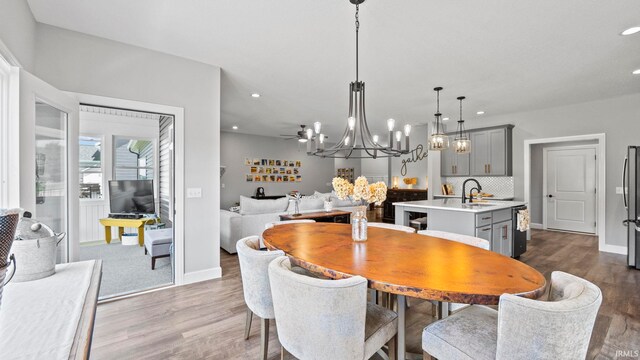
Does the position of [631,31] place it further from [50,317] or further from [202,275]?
[202,275]

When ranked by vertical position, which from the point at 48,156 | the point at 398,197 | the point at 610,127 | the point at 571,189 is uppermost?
the point at 610,127

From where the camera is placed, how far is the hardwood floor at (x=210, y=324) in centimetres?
198

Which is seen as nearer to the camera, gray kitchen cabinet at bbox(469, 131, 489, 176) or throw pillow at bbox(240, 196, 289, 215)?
throw pillow at bbox(240, 196, 289, 215)

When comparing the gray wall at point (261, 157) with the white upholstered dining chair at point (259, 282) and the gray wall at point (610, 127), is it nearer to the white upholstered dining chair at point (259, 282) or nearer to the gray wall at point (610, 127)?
the gray wall at point (610, 127)

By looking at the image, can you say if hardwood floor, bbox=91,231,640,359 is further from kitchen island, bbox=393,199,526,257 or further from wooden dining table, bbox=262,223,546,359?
wooden dining table, bbox=262,223,546,359

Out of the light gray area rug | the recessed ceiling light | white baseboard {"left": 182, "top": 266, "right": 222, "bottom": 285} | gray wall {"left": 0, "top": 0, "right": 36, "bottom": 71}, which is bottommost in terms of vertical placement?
the light gray area rug

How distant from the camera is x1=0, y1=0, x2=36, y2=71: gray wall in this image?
1.82 meters

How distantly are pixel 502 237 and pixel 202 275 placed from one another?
13.2 feet

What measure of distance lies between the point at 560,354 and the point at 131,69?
12.5 feet

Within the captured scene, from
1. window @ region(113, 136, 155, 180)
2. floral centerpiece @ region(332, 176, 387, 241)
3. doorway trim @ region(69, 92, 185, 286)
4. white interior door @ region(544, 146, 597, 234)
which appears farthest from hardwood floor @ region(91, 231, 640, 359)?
window @ region(113, 136, 155, 180)

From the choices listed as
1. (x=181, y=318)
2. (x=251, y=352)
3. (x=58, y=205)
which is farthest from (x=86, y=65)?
(x=251, y=352)

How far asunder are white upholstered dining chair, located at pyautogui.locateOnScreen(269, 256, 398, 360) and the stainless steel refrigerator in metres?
4.72

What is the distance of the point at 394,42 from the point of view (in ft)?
9.24

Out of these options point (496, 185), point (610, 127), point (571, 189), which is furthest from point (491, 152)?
point (571, 189)
